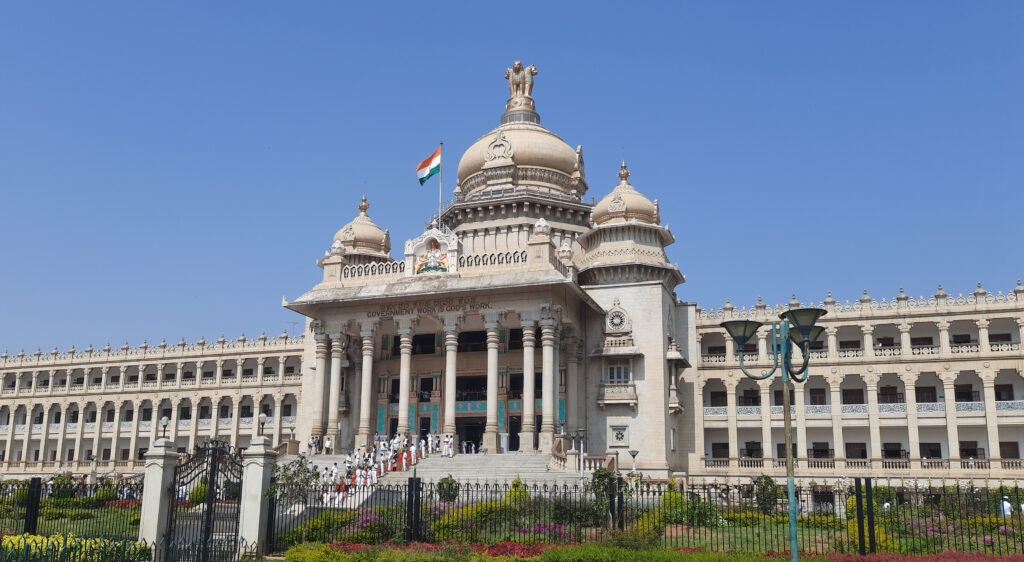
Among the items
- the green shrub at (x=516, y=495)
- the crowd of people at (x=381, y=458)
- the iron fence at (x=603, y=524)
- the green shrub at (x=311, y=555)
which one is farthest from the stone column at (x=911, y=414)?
the green shrub at (x=311, y=555)

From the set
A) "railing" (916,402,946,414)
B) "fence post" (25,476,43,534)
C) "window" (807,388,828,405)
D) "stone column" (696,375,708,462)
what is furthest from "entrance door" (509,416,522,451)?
"fence post" (25,476,43,534)

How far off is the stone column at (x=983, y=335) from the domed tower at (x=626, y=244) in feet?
49.7

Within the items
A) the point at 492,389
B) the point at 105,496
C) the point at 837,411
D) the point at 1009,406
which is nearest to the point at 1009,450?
the point at 1009,406

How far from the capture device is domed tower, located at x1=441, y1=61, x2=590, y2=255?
48938mm

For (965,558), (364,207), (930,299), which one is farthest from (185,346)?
(965,558)

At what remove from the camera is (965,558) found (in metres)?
17.0

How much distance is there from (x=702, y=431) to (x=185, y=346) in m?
37.7

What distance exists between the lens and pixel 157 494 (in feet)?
66.9

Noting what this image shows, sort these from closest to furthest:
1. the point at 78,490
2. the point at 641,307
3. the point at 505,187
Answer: the point at 78,490, the point at 641,307, the point at 505,187

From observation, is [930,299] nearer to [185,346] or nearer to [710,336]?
[710,336]

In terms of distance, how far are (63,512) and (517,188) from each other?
2970 centimetres

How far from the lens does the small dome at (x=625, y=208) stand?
44000 mm

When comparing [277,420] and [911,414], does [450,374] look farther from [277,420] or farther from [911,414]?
[277,420]

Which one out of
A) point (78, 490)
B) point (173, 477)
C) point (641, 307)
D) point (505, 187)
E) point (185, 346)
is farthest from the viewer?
point (185, 346)
